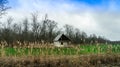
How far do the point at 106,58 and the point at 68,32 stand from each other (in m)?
82.1

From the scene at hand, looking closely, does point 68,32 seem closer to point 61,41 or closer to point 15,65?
point 61,41

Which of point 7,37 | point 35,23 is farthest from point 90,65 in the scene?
point 35,23

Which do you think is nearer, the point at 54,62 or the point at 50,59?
the point at 54,62

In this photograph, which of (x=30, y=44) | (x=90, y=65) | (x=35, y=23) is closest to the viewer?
(x=90, y=65)

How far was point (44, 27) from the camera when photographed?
76625mm

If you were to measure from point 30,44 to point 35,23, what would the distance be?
61.5 m

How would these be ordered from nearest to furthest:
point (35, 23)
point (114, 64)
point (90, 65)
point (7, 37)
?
point (90, 65) < point (114, 64) < point (7, 37) < point (35, 23)

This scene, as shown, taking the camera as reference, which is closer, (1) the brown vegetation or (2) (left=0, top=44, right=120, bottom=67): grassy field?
(1) the brown vegetation

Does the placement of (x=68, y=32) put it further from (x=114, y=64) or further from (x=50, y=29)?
(x=114, y=64)

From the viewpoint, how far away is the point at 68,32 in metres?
94.8

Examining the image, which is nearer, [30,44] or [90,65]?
[90,65]

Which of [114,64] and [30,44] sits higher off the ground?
[30,44]

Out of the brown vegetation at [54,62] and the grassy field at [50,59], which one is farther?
the grassy field at [50,59]

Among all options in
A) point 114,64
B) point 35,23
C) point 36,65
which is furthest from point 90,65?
point 35,23
